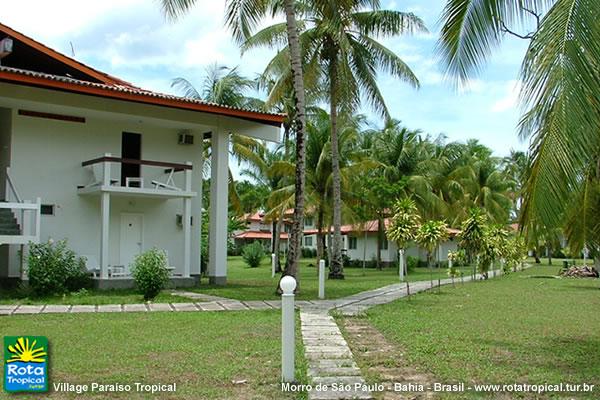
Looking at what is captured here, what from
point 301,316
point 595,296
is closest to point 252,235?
point 595,296

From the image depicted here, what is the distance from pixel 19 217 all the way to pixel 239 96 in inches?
562

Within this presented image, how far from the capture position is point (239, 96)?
28.9 meters

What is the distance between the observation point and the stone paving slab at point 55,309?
476 inches

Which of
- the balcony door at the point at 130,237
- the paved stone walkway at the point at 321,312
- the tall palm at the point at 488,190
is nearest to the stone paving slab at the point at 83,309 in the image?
the paved stone walkway at the point at 321,312

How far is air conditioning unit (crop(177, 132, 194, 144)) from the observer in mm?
19797

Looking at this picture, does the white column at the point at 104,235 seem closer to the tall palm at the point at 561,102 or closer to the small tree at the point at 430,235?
the small tree at the point at 430,235

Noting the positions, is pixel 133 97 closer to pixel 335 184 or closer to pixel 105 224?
pixel 105 224

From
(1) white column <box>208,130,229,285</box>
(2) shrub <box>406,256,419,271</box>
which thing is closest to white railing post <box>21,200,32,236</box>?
(1) white column <box>208,130,229,285</box>

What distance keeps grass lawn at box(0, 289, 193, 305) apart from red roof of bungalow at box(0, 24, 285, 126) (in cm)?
512

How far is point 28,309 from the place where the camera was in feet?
40.5

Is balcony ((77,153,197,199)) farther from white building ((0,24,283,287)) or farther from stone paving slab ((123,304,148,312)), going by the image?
stone paving slab ((123,304,148,312))

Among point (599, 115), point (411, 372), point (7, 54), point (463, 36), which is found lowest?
point (411, 372)

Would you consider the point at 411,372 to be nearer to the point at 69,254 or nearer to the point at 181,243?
the point at 69,254

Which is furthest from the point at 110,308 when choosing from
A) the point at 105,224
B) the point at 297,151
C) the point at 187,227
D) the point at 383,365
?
the point at 383,365
